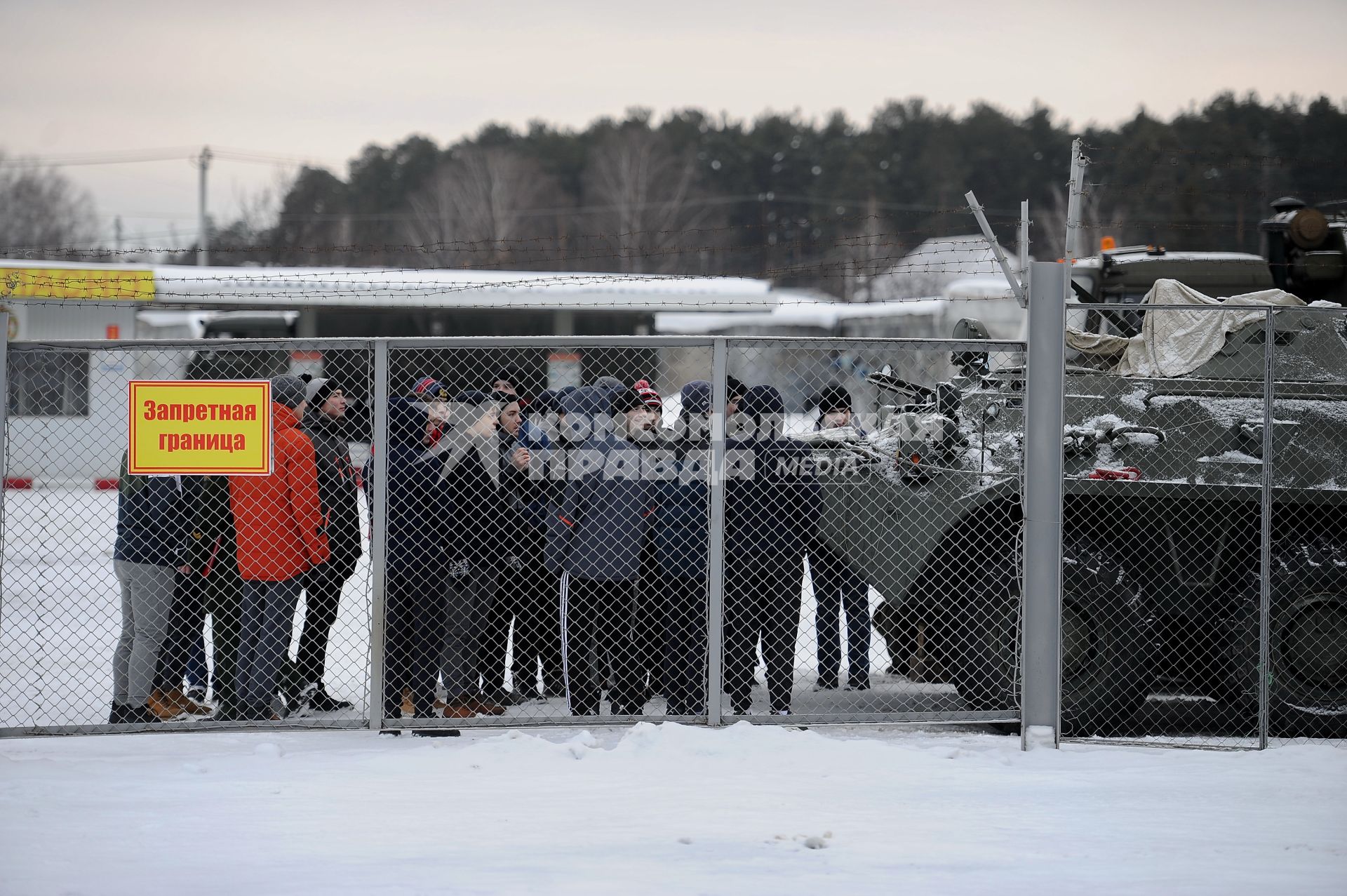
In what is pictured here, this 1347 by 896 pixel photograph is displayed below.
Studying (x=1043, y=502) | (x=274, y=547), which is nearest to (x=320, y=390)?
(x=274, y=547)

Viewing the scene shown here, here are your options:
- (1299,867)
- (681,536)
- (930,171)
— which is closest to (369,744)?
(681,536)

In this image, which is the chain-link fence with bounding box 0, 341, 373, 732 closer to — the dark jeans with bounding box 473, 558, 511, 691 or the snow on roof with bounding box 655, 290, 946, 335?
the dark jeans with bounding box 473, 558, 511, 691

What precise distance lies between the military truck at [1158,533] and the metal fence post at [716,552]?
2.89 ft

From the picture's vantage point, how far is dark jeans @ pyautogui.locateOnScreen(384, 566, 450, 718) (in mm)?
6367

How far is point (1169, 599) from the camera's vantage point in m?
6.54

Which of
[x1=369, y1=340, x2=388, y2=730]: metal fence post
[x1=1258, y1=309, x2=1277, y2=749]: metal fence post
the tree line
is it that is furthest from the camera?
the tree line

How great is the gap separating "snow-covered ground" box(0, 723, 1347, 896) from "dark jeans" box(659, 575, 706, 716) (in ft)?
1.37

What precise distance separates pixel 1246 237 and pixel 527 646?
5149 centimetres

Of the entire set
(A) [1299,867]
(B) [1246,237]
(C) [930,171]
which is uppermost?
(C) [930,171]

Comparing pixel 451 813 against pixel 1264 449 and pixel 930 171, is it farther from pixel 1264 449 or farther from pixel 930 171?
pixel 930 171

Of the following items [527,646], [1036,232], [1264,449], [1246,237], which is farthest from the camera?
[1036,232]

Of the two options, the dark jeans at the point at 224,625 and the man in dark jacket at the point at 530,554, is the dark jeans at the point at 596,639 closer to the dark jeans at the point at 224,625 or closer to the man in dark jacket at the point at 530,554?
the man in dark jacket at the point at 530,554

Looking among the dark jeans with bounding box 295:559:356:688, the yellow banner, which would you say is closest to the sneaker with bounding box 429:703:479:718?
the dark jeans with bounding box 295:559:356:688

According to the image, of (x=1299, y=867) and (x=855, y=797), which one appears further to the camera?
(x=855, y=797)
